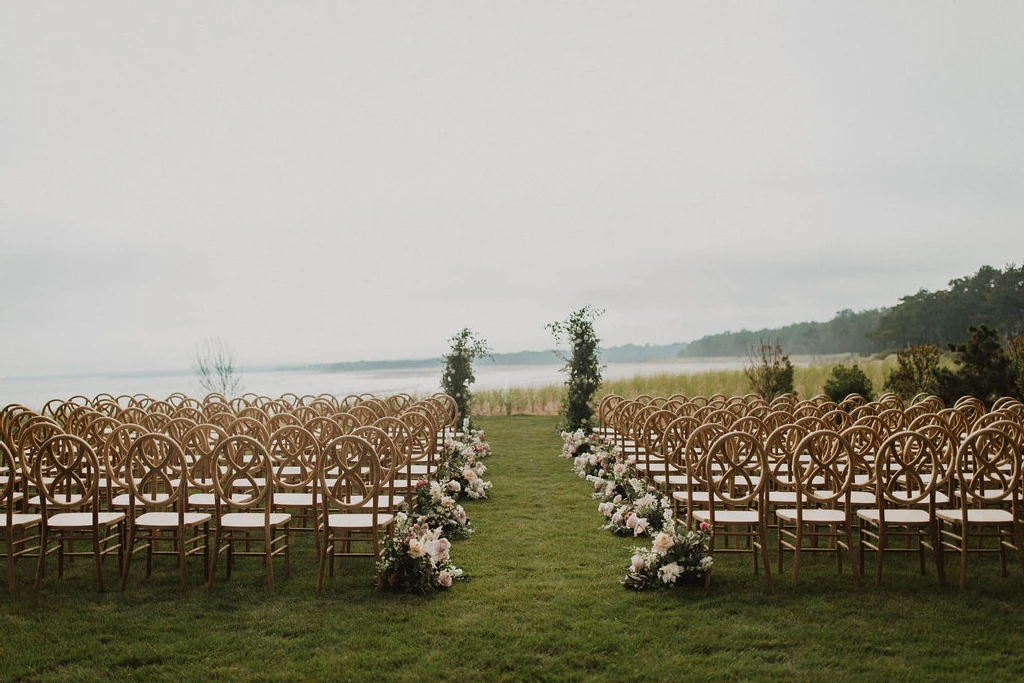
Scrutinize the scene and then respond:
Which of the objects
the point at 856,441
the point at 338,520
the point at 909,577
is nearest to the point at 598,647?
the point at 338,520

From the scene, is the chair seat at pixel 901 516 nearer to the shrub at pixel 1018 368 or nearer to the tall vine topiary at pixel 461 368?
the shrub at pixel 1018 368

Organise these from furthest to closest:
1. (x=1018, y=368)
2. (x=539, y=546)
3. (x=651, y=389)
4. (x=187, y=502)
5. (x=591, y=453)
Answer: (x=651, y=389) → (x=1018, y=368) → (x=591, y=453) → (x=539, y=546) → (x=187, y=502)

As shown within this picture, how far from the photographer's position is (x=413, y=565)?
199 inches

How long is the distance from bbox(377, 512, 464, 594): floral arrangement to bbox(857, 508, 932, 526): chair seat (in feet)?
9.36

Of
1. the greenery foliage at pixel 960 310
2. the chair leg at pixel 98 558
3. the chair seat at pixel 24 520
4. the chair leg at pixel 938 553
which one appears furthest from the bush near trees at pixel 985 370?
the greenery foliage at pixel 960 310

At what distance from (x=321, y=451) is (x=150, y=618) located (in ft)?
4.62

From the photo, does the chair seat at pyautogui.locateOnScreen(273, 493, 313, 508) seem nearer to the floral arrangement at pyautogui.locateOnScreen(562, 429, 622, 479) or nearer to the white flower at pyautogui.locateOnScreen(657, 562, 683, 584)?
the white flower at pyautogui.locateOnScreen(657, 562, 683, 584)

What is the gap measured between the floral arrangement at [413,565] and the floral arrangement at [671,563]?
1241 mm

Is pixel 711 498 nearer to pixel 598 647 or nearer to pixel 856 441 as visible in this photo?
pixel 598 647

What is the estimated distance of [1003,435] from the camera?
5.01 metres

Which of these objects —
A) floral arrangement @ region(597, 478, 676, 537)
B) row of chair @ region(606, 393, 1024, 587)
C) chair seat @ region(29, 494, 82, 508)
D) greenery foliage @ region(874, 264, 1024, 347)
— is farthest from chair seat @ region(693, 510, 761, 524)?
greenery foliage @ region(874, 264, 1024, 347)

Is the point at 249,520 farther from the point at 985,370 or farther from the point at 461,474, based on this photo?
the point at 985,370

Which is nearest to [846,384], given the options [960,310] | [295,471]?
[295,471]

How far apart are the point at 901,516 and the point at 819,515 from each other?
50cm
